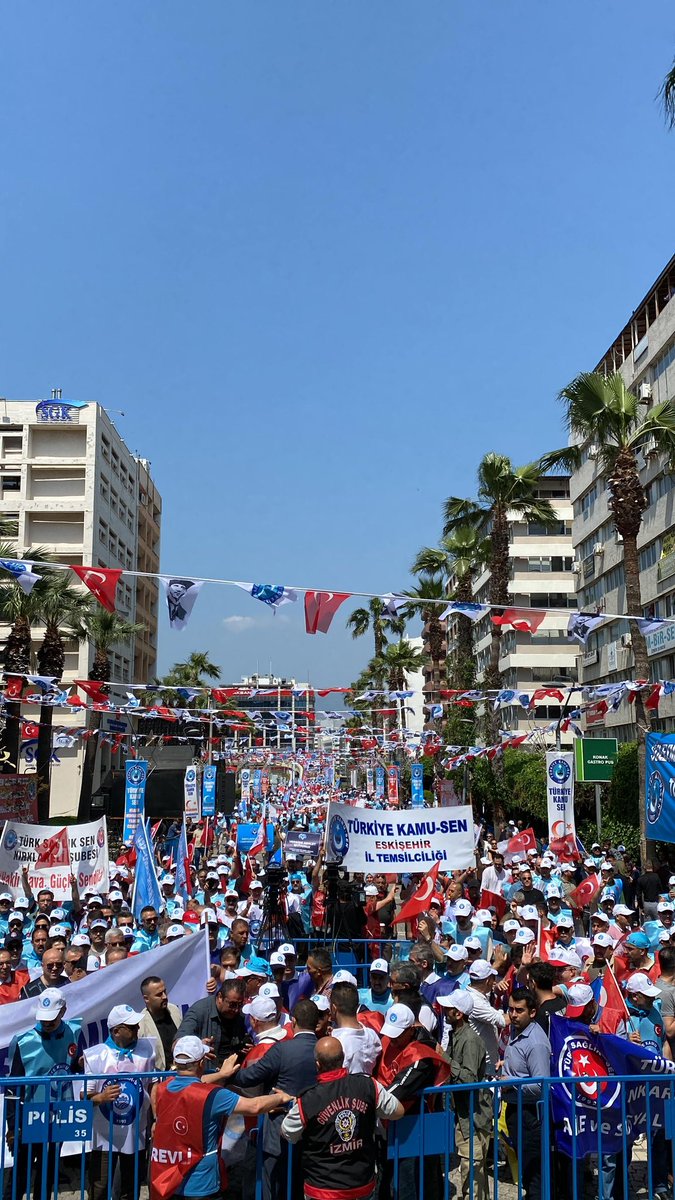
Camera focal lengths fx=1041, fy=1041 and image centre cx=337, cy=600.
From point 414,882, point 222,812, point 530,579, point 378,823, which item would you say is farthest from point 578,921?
point 530,579

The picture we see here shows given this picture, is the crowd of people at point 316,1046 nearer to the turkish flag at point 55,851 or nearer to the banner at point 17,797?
the turkish flag at point 55,851

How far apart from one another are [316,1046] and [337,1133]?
1.50 ft

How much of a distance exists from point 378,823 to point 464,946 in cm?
399

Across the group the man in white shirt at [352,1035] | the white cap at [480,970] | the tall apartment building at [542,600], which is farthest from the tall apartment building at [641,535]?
the man in white shirt at [352,1035]

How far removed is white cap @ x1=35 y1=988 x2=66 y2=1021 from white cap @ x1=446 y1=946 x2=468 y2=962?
9.93 feet

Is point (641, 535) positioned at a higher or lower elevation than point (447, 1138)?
higher

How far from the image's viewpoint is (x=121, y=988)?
7277 mm

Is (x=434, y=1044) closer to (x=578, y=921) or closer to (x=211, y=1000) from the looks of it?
(x=211, y=1000)

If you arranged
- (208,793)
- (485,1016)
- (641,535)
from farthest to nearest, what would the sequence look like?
(641,535) < (208,793) < (485,1016)

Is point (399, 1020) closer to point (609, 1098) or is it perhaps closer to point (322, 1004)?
point (322, 1004)

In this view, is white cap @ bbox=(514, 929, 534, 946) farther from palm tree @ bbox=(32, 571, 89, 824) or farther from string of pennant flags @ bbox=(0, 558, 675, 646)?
palm tree @ bbox=(32, 571, 89, 824)

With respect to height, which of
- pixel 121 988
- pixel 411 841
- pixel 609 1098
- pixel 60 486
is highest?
A: pixel 60 486

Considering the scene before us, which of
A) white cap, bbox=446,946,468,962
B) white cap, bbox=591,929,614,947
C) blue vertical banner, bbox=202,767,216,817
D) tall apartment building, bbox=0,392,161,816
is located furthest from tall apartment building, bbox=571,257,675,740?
tall apartment building, bbox=0,392,161,816

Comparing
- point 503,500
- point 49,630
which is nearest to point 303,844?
point 503,500
